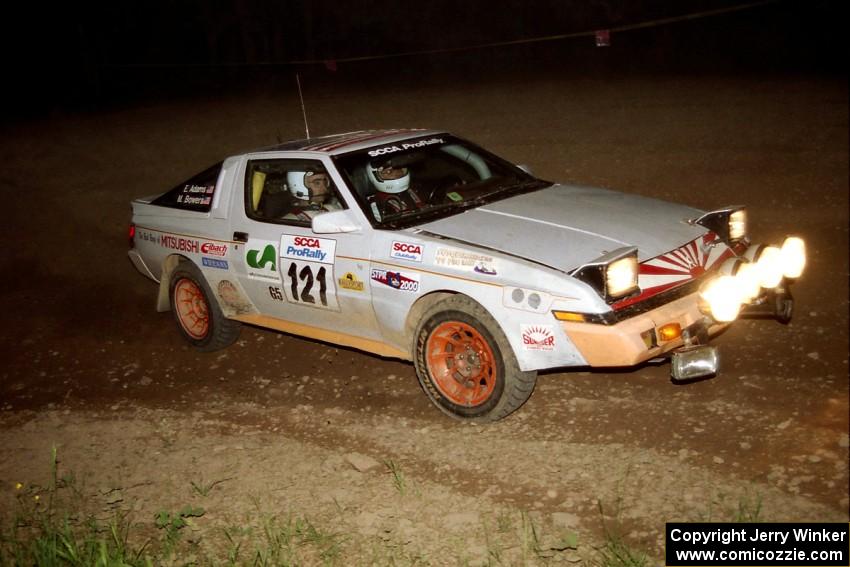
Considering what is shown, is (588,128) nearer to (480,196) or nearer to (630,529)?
(480,196)

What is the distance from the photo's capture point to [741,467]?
3.93 metres

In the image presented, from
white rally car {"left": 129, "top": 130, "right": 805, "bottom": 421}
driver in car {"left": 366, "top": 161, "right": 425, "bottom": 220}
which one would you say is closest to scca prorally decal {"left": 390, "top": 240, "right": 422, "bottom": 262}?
white rally car {"left": 129, "top": 130, "right": 805, "bottom": 421}

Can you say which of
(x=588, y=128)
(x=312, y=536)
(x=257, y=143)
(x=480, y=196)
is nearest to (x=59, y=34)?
(x=257, y=143)

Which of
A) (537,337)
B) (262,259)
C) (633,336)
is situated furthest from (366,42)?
(633,336)

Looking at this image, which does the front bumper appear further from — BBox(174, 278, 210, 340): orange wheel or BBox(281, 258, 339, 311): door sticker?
BBox(174, 278, 210, 340): orange wheel

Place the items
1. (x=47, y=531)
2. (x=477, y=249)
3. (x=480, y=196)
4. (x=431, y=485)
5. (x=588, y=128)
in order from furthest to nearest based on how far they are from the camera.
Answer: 1. (x=588, y=128)
2. (x=480, y=196)
3. (x=477, y=249)
4. (x=431, y=485)
5. (x=47, y=531)

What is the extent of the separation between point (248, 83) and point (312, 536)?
18638 mm

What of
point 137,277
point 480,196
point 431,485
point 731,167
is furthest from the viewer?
point 731,167

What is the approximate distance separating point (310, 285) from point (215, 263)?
99cm

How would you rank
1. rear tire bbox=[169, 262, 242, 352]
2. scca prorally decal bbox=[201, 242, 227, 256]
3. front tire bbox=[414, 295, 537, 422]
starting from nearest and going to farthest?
front tire bbox=[414, 295, 537, 422] → scca prorally decal bbox=[201, 242, 227, 256] → rear tire bbox=[169, 262, 242, 352]

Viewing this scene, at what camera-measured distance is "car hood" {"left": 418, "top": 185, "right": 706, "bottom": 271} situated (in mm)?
4371

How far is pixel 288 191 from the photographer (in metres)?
5.65

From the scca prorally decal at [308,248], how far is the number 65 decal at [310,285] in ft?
0.14

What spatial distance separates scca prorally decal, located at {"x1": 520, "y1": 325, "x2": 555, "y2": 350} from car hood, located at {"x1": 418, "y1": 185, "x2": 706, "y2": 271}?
331 mm
